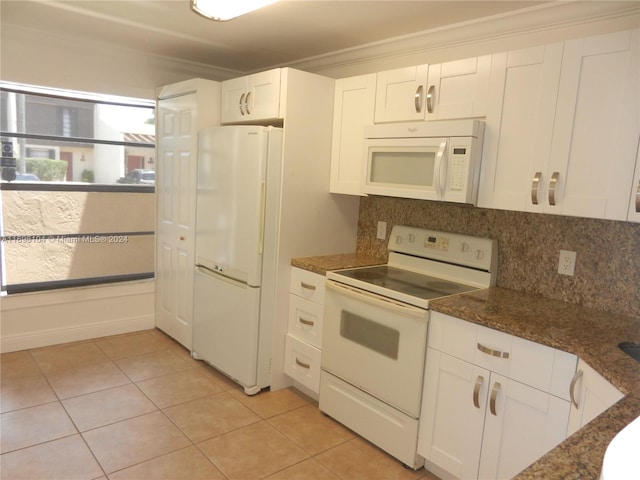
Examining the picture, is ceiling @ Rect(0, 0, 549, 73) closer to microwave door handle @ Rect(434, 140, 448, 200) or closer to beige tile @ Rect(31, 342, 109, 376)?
microwave door handle @ Rect(434, 140, 448, 200)

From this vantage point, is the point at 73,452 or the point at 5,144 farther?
the point at 5,144

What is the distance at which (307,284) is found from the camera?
9.34ft

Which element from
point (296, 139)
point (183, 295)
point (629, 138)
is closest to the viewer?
point (629, 138)

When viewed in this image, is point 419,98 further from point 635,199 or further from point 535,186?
point 635,199

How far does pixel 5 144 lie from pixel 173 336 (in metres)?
1.88

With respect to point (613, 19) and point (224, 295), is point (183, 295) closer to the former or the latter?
point (224, 295)

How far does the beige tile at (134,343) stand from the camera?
11.4 feet

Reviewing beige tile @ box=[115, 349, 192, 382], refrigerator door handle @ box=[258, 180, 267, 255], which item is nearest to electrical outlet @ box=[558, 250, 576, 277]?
refrigerator door handle @ box=[258, 180, 267, 255]

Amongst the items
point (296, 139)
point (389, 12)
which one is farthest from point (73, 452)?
point (389, 12)

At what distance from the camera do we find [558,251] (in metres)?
2.27

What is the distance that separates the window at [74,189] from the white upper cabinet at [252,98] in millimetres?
1028

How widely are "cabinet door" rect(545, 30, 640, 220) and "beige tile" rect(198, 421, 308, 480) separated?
5.77 ft

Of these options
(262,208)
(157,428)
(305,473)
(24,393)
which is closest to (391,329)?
(305,473)

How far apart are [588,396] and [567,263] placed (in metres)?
0.85
